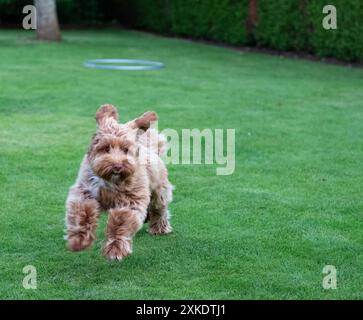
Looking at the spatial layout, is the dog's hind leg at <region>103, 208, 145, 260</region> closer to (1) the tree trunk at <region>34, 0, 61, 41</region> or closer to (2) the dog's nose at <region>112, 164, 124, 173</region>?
(2) the dog's nose at <region>112, 164, 124, 173</region>

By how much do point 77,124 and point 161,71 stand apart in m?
6.59

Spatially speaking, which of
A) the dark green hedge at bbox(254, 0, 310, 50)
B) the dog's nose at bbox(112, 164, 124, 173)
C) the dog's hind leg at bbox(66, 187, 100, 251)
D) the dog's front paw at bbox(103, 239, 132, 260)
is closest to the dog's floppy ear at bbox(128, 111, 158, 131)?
the dog's nose at bbox(112, 164, 124, 173)

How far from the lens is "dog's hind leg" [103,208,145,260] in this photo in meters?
4.71

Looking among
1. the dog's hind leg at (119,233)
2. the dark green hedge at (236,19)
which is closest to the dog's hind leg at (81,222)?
the dog's hind leg at (119,233)

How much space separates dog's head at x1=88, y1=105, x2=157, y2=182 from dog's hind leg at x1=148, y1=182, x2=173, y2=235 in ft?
3.09

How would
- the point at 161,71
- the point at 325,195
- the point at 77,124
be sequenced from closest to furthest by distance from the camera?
1. the point at 325,195
2. the point at 77,124
3. the point at 161,71

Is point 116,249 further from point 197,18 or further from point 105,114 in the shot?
point 197,18

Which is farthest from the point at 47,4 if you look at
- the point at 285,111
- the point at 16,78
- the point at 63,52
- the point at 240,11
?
the point at 285,111

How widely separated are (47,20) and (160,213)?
17054mm

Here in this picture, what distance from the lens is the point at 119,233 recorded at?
15.6 ft

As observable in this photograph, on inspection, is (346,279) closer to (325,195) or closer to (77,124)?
(325,195)

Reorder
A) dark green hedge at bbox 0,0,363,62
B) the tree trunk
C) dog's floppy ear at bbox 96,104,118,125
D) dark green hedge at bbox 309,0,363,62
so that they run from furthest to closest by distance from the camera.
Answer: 1. the tree trunk
2. dark green hedge at bbox 0,0,363,62
3. dark green hedge at bbox 309,0,363,62
4. dog's floppy ear at bbox 96,104,118,125

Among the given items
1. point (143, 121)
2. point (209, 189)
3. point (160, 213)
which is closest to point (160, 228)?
point (160, 213)

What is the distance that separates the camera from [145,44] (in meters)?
23.9
